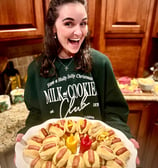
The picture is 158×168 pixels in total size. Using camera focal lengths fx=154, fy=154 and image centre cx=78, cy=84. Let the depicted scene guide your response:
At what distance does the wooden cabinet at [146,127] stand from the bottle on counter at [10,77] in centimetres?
104

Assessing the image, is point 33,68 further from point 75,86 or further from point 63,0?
point 63,0

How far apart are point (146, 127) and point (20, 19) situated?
4.72 ft

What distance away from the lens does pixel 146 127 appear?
4.95 ft

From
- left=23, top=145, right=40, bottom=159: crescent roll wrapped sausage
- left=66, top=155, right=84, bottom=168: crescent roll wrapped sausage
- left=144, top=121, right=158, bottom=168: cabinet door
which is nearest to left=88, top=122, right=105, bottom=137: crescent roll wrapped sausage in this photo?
left=66, top=155, right=84, bottom=168: crescent roll wrapped sausage

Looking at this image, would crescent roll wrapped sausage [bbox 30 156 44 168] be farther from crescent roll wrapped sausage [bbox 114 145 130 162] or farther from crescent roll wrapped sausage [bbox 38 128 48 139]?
crescent roll wrapped sausage [bbox 114 145 130 162]

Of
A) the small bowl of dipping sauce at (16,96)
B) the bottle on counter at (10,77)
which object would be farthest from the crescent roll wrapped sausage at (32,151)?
the bottle on counter at (10,77)

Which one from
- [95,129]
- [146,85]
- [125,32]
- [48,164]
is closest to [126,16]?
[125,32]

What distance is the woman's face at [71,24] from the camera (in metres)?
0.77

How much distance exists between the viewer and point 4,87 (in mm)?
1384

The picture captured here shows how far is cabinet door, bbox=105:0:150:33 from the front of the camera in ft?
4.12

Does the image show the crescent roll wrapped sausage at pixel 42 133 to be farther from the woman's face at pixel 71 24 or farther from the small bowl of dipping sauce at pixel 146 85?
the small bowl of dipping sauce at pixel 146 85

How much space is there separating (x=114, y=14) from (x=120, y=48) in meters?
0.32

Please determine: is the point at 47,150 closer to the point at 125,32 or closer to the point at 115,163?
the point at 115,163

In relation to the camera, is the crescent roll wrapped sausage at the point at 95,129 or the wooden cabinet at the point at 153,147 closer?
the crescent roll wrapped sausage at the point at 95,129
